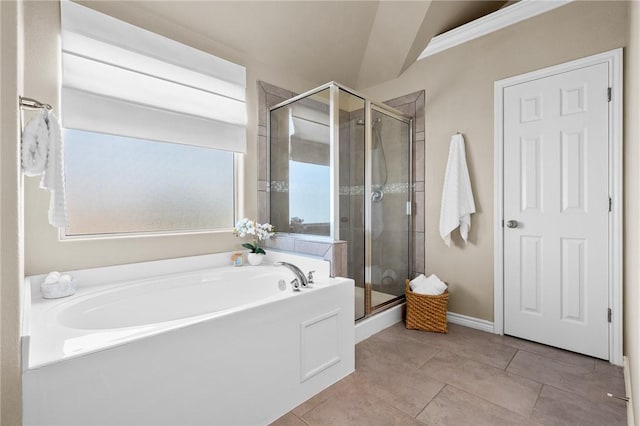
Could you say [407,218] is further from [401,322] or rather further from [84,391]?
[84,391]

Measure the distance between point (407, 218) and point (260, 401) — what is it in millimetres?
2204

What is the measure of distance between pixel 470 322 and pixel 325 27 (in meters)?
2.98

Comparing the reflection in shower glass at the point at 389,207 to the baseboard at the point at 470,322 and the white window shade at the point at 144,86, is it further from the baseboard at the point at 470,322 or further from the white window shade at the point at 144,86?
the white window shade at the point at 144,86

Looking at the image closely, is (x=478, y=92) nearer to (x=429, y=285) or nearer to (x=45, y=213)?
(x=429, y=285)

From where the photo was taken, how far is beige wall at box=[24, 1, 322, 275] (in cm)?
177

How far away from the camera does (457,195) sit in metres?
2.69

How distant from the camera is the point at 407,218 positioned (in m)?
3.13

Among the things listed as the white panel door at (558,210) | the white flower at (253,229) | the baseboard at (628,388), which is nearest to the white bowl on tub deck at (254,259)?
the white flower at (253,229)

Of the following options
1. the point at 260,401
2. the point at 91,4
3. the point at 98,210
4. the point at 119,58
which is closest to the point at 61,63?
the point at 119,58

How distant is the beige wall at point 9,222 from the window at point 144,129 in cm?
130

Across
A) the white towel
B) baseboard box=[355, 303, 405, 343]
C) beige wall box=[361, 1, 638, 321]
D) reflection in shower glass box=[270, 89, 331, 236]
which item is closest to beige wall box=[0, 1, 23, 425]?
reflection in shower glass box=[270, 89, 331, 236]

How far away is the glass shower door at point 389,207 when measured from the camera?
2705mm

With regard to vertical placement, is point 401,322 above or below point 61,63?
below

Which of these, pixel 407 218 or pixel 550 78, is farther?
pixel 407 218
